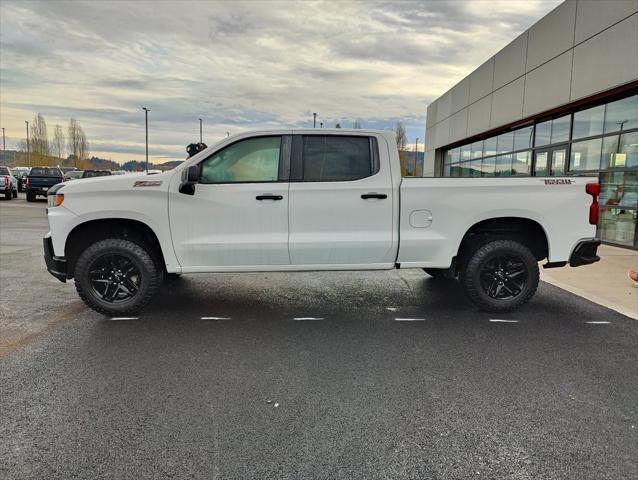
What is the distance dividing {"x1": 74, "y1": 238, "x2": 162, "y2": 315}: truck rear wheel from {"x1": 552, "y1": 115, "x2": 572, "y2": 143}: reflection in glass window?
39.9 feet

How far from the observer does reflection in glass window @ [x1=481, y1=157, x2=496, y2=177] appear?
18558mm

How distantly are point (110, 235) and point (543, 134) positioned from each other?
531 inches

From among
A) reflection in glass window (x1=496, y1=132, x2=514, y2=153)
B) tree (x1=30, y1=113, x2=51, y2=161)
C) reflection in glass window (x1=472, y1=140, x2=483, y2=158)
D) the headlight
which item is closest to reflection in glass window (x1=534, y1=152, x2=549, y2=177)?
reflection in glass window (x1=496, y1=132, x2=514, y2=153)

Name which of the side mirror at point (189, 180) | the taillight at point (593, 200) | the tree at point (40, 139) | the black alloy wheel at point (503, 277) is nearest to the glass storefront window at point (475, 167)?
the taillight at point (593, 200)

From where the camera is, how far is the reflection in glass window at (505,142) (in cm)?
1688

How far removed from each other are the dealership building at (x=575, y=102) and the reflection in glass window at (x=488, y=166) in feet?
0.28

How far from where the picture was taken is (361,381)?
11.7 ft

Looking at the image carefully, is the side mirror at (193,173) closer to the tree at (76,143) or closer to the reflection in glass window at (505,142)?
the reflection in glass window at (505,142)

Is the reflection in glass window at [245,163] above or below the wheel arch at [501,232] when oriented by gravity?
above

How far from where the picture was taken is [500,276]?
17.5ft

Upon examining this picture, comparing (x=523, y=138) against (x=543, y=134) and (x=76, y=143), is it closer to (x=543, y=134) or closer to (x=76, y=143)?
(x=543, y=134)

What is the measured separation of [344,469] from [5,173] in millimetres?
32571

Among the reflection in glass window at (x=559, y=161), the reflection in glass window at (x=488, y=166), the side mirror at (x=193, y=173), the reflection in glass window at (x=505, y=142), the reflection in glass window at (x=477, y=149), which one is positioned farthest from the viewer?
the reflection in glass window at (x=477, y=149)

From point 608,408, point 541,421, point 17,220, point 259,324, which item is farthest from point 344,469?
point 17,220
